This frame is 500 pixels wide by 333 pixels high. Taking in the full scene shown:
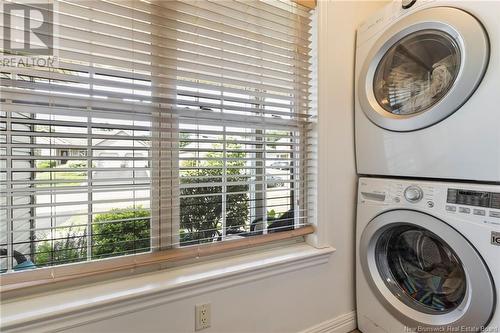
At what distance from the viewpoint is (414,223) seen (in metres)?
1.13

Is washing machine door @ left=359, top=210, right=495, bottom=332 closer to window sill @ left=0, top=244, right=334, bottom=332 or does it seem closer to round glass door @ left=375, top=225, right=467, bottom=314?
round glass door @ left=375, top=225, right=467, bottom=314

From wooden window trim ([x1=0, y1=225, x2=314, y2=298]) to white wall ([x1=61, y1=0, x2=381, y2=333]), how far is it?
7.8 inches

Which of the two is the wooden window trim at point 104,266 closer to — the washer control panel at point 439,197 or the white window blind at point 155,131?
the white window blind at point 155,131

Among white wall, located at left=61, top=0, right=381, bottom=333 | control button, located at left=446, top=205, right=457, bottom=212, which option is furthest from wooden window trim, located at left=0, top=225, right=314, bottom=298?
control button, located at left=446, top=205, right=457, bottom=212

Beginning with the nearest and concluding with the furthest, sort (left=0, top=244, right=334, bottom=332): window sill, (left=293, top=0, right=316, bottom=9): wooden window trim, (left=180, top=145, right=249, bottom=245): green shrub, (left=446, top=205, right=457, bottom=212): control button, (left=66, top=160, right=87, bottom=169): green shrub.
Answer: (left=0, top=244, right=334, bottom=332): window sill → (left=66, top=160, right=87, bottom=169): green shrub → (left=446, top=205, right=457, bottom=212): control button → (left=180, top=145, right=249, bottom=245): green shrub → (left=293, top=0, right=316, bottom=9): wooden window trim

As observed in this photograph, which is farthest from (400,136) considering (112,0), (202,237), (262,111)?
(112,0)

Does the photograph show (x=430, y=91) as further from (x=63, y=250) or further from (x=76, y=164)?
(x=63, y=250)

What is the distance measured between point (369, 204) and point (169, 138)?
3.64 feet

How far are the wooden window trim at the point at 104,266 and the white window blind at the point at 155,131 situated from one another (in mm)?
31

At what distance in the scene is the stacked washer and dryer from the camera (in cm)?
94

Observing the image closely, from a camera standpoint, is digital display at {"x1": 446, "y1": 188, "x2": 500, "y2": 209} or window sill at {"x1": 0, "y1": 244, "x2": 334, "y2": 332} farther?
digital display at {"x1": 446, "y1": 188, "x2": 500, "y2": 209}

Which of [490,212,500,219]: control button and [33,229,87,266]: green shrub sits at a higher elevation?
[490,212,500,219]: control button

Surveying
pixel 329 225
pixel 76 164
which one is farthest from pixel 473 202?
pixel 76 164

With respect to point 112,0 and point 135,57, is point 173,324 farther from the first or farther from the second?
point 112,0
